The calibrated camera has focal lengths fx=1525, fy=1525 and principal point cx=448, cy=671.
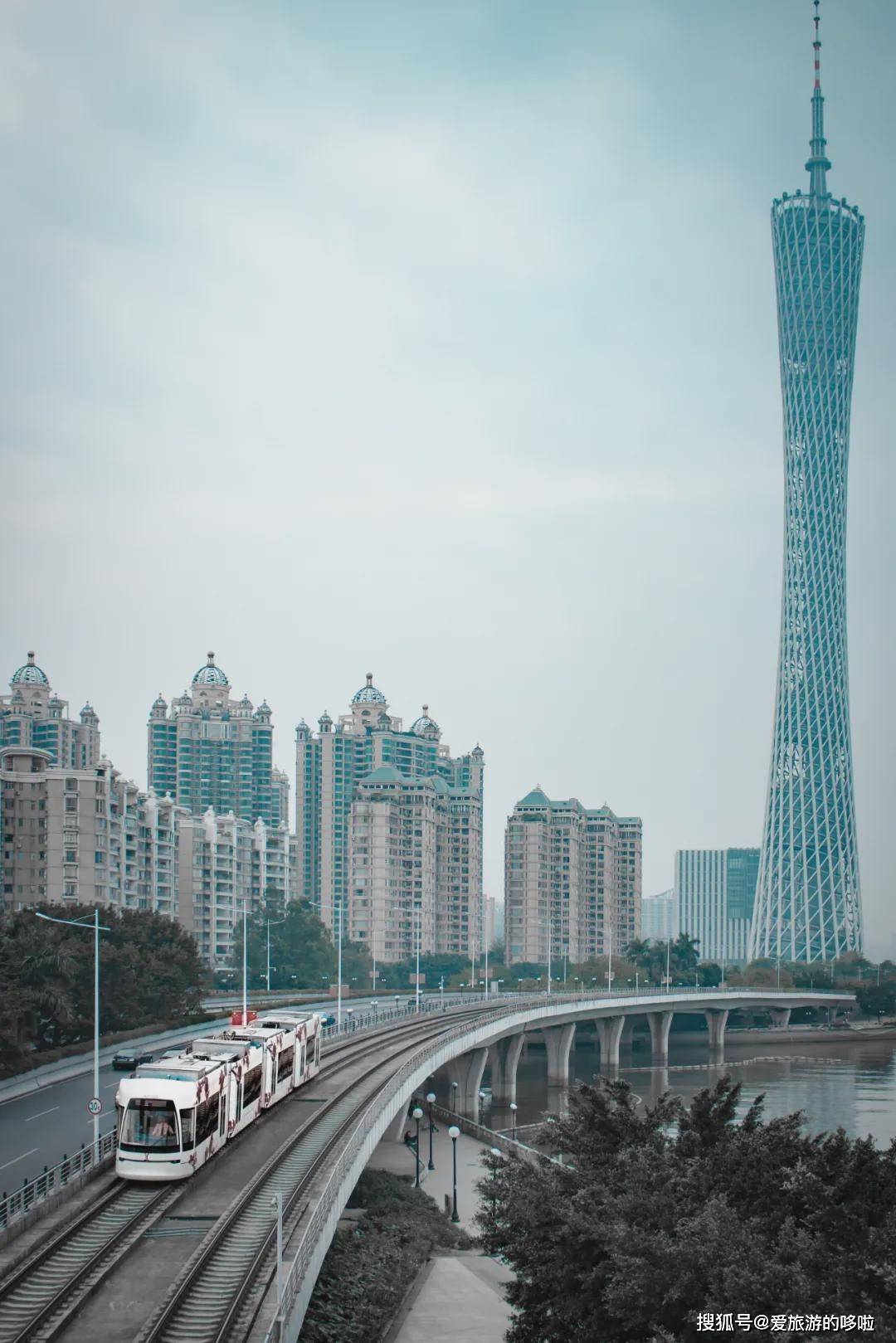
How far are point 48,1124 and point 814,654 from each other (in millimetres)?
146580

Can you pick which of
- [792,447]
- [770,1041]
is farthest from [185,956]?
[792,447]

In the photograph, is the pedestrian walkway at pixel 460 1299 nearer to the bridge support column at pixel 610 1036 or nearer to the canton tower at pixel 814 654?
the bridge support column at pixel 610 1036

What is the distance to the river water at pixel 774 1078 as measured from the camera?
90144mm

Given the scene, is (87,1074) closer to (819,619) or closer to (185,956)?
(185,956)

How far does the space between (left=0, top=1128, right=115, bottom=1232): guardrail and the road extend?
10.2 feet

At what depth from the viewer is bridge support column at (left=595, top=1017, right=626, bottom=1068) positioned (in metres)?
134

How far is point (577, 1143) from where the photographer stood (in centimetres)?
4084

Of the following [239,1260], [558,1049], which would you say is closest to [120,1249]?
[239,1260]

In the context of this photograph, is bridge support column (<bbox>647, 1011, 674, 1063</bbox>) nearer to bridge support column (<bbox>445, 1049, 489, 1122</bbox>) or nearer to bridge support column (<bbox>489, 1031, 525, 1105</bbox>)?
bridge support column (<bbox>489, 1031, 525, 1105</bbox>)

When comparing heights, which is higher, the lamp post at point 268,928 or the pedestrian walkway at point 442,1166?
the lamp post at point 268,928

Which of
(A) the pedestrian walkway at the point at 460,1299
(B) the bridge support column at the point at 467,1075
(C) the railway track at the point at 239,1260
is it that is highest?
(C) the railway track at the point at 239,1260

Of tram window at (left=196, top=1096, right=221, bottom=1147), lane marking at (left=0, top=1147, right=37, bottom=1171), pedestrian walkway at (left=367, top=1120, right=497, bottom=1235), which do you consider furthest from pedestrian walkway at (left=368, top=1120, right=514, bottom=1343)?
lane marking at (left=0, top=1147, right=37, bottom=1171)

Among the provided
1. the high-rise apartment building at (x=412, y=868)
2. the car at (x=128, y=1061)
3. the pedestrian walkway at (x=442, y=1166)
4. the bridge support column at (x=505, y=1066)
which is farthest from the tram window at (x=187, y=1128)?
the high-rise apartment building at (x=412, y=868)

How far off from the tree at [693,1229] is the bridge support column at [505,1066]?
66.7 meters
